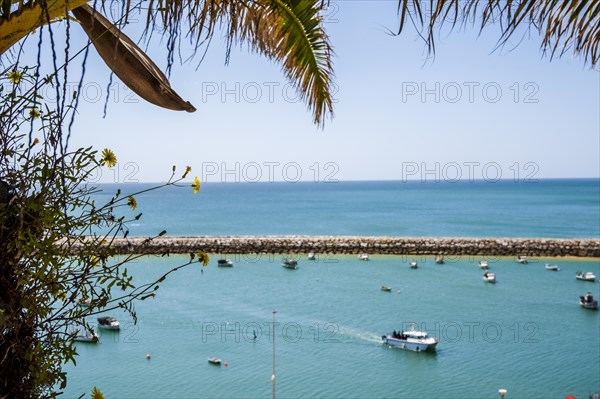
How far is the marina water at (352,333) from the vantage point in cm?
1362

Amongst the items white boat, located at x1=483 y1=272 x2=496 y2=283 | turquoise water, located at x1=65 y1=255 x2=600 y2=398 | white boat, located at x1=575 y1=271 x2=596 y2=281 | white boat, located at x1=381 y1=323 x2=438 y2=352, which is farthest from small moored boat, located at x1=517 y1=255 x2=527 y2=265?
white boat, located at x1=381 y1=323 x2=438 y2=352

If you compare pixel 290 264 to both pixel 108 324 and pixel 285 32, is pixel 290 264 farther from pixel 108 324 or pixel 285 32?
pixel 285 32

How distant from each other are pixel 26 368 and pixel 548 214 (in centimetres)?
6972

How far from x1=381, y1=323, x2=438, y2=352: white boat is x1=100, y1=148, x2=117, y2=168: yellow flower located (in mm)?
15505

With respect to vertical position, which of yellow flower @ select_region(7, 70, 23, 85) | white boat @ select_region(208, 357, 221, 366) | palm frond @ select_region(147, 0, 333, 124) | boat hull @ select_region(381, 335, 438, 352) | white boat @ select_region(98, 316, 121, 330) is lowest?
white boat @ select_region(208, 357, 221, 366)

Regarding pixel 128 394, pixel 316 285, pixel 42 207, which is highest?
pixel 42 207

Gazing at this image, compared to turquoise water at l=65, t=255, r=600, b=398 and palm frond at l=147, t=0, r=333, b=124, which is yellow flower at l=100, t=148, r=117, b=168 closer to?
palm frond at l=147, t=0, r=333, b=124

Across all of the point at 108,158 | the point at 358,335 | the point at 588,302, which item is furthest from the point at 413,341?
the point at 108,158

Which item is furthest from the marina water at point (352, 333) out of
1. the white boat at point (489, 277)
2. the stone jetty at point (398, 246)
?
the stone jetty at point (398, 246)

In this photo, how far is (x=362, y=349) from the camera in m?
15.7

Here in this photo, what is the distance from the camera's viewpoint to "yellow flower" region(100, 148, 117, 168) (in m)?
1.12

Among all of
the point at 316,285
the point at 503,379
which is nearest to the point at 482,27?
the point at 503,379

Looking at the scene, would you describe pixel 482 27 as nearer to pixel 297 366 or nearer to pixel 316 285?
pixel 297 366

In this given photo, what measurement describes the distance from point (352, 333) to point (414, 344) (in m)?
2.28
